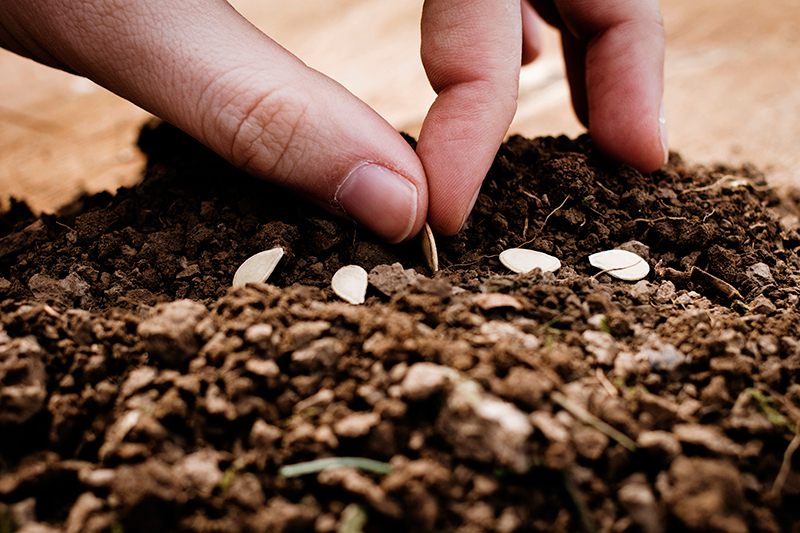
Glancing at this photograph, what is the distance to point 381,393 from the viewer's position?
0.55 metres

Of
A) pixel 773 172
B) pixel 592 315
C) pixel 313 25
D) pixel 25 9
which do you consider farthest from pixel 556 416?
pixel 313 25

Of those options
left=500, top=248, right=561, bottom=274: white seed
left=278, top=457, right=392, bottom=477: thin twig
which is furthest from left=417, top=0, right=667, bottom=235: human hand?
left=278, top=457, right=392, bottom=477: thin twig

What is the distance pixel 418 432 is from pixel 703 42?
2035 millimetres

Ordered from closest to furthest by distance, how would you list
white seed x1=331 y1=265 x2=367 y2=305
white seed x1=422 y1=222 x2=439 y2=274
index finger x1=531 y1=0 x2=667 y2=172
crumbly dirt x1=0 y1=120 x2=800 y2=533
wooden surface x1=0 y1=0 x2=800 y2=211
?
crumbly dirt x1=0 y1=120 x2=800 y2=533
white seed x1=331 y1=265 x2=367 y2=305
white seed x1=422 y1=222 x2=439 y2=274
index finger x1=531 y1=0 x2=667 y2=172
wooden surface x1=0 y1=0 x2=800 y2=211

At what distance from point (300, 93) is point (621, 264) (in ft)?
1.92

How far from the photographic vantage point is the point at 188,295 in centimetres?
77

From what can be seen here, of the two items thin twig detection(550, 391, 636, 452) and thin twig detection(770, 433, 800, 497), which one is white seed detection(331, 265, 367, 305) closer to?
thin twig detection(550, 391, 636, 452)

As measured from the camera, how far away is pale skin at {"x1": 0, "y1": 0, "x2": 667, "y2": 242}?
2.55 ft

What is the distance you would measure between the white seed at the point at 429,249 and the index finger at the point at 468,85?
2 cm

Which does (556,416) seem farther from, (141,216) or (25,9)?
(25,9)

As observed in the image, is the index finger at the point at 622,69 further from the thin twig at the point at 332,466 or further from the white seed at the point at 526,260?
the thin twig at the point at 332,466

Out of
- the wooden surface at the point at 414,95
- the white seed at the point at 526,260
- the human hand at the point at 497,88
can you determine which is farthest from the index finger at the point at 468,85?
the wooden surface at the point at 414,95

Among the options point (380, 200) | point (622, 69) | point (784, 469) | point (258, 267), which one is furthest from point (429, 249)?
point (622, 69)

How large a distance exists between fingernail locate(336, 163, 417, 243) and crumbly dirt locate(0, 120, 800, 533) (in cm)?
4
